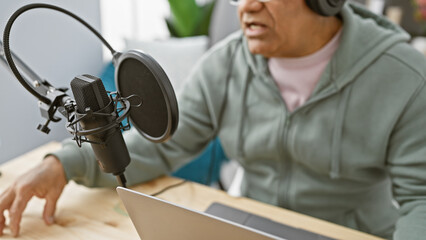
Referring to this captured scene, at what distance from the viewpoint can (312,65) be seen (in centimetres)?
108

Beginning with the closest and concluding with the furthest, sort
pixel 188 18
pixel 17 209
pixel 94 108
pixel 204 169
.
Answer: pixel 94 108, pixel 17 209, pixel 204 169, pixel 188 18

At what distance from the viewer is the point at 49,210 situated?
881 millimetres

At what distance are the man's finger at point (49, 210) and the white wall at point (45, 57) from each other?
143 millimetres

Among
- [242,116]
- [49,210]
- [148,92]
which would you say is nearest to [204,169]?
[242,116]

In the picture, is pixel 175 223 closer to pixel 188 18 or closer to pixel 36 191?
pixel 36 191

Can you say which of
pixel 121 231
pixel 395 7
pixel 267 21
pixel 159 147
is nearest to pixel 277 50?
pixel 267 21

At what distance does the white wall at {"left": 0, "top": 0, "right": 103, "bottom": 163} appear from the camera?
848mm

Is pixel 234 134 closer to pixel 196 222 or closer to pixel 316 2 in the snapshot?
pixel 316 2

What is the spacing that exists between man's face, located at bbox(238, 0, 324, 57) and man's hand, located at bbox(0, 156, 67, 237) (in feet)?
1.76

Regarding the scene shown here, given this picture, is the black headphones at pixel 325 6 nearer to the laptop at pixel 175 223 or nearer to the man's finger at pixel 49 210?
the laptop at pixel 175 223

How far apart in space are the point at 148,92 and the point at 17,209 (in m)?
0.43

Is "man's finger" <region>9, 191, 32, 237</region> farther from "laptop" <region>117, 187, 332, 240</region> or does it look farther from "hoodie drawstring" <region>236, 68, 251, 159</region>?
"hoodie drawstring" <region>236, 68, 251, 159</region>

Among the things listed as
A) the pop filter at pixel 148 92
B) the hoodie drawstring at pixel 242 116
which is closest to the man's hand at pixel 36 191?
the pop filter at pixel 148 92

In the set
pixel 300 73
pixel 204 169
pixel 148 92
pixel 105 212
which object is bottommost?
pixel 204 169
